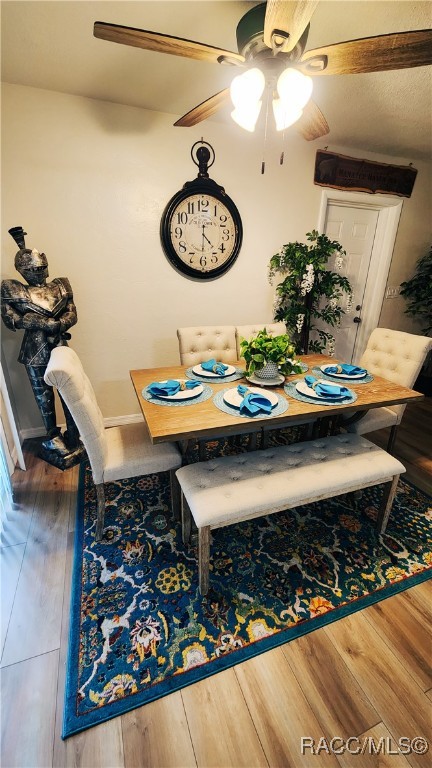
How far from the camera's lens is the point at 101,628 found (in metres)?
1.29

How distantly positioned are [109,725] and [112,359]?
2273 mm

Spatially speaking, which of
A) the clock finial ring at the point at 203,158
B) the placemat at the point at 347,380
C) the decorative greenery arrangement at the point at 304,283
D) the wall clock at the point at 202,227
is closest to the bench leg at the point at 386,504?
the placemat at the point at 347,380

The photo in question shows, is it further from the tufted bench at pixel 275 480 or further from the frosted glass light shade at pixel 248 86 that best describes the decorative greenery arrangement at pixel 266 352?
the frosted glass light shade at pixel 248 86

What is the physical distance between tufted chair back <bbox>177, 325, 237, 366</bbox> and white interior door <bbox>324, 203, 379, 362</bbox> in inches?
69.3

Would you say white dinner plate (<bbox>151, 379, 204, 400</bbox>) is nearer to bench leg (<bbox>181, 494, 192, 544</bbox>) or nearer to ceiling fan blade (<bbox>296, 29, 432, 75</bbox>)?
bench leg (<bbox>181, 494, 192, 544</bbox>)

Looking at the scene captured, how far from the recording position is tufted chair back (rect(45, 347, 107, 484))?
1350 millimetres

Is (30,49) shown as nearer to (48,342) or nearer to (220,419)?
(48,342)

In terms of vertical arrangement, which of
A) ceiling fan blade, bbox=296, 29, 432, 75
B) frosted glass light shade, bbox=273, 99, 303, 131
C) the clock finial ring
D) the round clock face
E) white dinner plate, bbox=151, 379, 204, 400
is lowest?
white dinner plate, bbox=151, 379, 204, 400

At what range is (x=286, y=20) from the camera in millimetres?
945

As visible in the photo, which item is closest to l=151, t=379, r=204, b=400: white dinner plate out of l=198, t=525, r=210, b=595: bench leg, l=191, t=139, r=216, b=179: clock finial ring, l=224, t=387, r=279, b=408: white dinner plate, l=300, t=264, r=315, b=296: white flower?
l=224, t=387, r=279, b=408: white dinner plate

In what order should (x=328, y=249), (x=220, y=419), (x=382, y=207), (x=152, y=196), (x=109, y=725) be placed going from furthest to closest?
1. (x=382, y=207)
2. (x=328, y=249)
3. (x=152, y=196)
4. (x=220, y=419)
5. (x=109, y=725)

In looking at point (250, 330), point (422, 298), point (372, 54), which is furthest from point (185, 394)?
point (422, 298)

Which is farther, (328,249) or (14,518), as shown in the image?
(328,249)

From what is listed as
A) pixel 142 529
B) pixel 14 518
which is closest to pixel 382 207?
pixel 142 529
